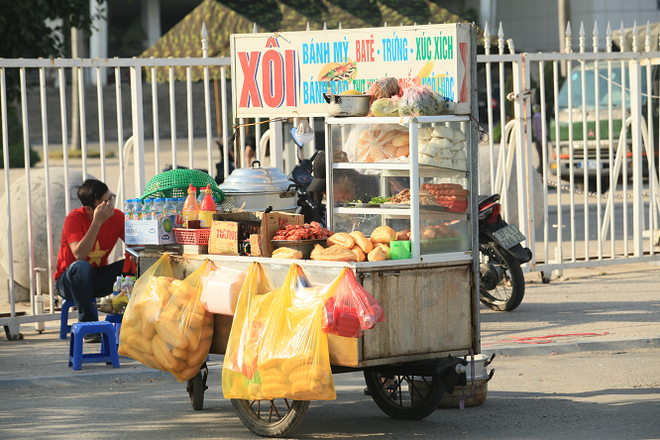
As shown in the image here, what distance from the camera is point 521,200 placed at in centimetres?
865

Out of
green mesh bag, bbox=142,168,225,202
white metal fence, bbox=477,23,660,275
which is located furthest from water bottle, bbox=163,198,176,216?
white metal fence, bbox=477,23,660,275

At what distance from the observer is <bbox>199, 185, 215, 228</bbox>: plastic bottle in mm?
5164

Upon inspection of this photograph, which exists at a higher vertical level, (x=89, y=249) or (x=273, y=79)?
(x=273, y=79)

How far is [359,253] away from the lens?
4.55m

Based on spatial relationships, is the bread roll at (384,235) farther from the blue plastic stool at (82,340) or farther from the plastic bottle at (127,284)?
the blue plastic stool at (82,340)

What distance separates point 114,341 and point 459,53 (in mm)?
3175

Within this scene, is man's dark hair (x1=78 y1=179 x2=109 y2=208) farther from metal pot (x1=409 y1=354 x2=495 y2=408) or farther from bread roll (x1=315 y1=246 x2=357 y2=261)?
metal pot (x1=409 y1=354 x2=495 y2=408)

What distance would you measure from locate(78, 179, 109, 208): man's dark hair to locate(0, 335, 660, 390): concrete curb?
1339 millimetres

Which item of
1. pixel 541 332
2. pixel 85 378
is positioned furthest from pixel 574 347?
pixel 85 378

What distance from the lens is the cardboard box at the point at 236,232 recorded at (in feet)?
15.6

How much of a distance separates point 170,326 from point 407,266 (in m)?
1.36

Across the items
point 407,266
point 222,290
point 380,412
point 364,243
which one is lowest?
point 380,412

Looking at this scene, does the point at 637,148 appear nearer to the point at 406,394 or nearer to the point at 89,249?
the point at 406,394

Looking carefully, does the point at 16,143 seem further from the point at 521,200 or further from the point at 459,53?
the point at 459,53
